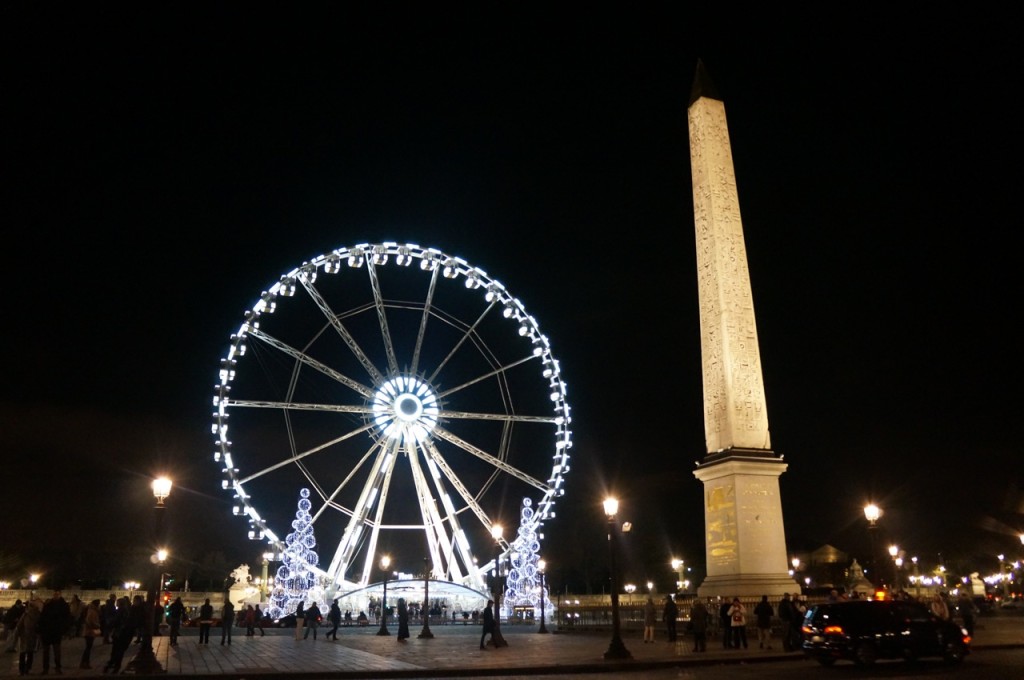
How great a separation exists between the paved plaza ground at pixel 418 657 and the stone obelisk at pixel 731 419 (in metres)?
2.25

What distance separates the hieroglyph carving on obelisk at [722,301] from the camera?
24188mm

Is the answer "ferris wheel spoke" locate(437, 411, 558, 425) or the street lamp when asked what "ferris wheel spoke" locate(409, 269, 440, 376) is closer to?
"ferris wheel spoke" locate(437, 411, 558, 425)

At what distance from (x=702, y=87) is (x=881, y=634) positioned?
17.7m

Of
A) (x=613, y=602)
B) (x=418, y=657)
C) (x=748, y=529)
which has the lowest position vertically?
(x=418, y=657)

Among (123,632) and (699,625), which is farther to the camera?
(699,625)

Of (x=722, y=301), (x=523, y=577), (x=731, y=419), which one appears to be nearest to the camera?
(x=731, y=419)

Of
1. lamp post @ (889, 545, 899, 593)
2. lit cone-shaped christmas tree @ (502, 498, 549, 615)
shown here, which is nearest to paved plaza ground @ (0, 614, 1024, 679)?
lamp post @ (889, 545, 899, 593)

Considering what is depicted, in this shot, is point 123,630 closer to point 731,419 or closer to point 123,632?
point 123,632

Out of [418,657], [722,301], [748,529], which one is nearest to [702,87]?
[722,301]

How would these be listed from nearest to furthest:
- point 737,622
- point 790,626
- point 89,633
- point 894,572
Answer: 1. point 89,633
2. point 790,626
3. point 737,622
4. point 894,572

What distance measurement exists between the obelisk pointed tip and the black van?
16.7 metres

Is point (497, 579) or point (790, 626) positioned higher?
point (497, 579)

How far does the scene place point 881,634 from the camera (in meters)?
15.8

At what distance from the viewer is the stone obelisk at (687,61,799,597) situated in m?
23.4
